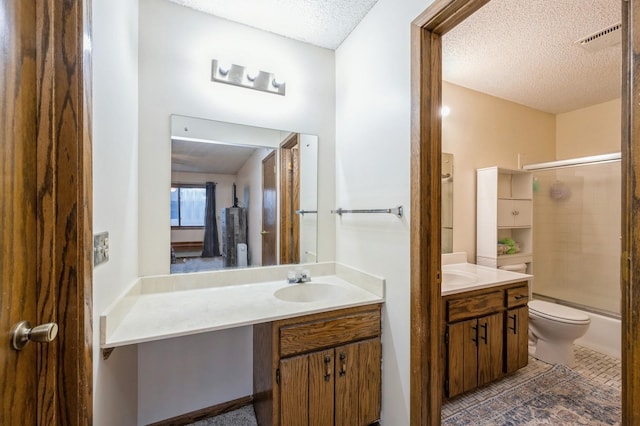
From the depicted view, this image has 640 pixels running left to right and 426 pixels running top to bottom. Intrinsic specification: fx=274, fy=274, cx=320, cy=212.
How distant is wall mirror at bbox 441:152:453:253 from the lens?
101 inches

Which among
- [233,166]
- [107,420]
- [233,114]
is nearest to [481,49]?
[233,114]

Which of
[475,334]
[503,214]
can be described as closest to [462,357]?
[475,334]

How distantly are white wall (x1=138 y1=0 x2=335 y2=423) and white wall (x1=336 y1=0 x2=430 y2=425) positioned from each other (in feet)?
1.52

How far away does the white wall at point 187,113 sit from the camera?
5.20 ft

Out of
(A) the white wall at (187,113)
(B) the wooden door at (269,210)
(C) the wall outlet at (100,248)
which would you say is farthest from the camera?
(B) the wooden door at (269,210)

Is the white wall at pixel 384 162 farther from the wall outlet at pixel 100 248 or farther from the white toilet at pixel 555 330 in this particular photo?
the white toilet at pixel 555 330

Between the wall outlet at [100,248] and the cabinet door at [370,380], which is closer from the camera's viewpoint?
the wall outlet at [100,248]

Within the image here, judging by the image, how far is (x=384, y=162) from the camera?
1.56 meters

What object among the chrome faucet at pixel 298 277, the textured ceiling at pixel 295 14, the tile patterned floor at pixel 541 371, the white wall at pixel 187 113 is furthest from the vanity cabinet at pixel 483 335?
the textured ceiling at pixel 295 14

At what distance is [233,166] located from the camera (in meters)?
1.85

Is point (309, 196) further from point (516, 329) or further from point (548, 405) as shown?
point (548, 405)

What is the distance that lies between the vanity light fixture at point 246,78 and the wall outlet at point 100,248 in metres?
1.18

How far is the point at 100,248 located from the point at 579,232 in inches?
166

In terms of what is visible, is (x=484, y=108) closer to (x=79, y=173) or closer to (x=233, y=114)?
(x=233, y=114)
